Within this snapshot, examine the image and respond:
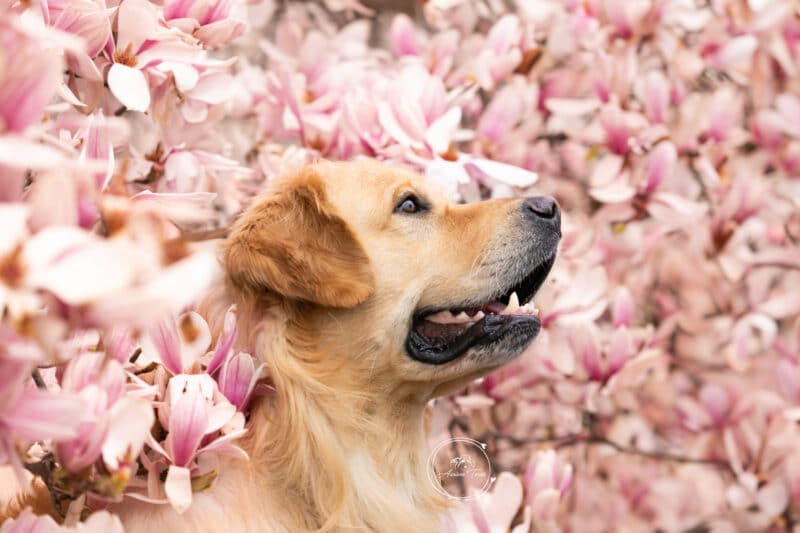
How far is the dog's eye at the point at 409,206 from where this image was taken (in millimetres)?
1823

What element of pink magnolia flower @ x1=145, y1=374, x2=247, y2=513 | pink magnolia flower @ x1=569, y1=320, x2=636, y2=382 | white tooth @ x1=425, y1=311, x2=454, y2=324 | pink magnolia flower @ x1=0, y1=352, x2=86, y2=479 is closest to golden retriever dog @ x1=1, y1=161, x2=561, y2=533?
white tooth @ x1=425, y1=311, x2=454, y2=324

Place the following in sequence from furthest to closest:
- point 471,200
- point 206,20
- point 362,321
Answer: point 471,200 → point 362,321 → point 206,20

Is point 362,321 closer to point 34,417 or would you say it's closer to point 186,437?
point 186,437

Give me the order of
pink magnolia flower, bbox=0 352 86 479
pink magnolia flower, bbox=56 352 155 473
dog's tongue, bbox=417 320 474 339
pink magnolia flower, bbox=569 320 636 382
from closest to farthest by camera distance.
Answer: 1. pink magnolia flower, bbox=0 352 86 479
2. pink magnolia flower, bbox=56 352 155 473
3. dog's tongue, bbox=417 320 474 339
4. pink magnolia flower, bbox=569 320 636 382

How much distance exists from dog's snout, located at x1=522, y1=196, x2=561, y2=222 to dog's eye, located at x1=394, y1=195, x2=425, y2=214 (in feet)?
0.64

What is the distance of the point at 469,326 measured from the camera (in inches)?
68.9

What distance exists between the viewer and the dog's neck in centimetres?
164

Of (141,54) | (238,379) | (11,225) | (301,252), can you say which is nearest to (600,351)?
(301,252)

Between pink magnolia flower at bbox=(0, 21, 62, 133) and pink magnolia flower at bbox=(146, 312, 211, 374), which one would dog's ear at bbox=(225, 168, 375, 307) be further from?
pink magnolia flower at bbox=(0, 21, 62, 133)

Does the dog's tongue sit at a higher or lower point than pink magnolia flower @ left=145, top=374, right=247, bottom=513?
lower

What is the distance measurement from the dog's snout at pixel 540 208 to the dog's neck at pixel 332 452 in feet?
1.35

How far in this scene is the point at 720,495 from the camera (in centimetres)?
331

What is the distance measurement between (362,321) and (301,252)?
0.56 feet

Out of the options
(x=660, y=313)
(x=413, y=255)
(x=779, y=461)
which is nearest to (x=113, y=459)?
(x=413, y=255)
